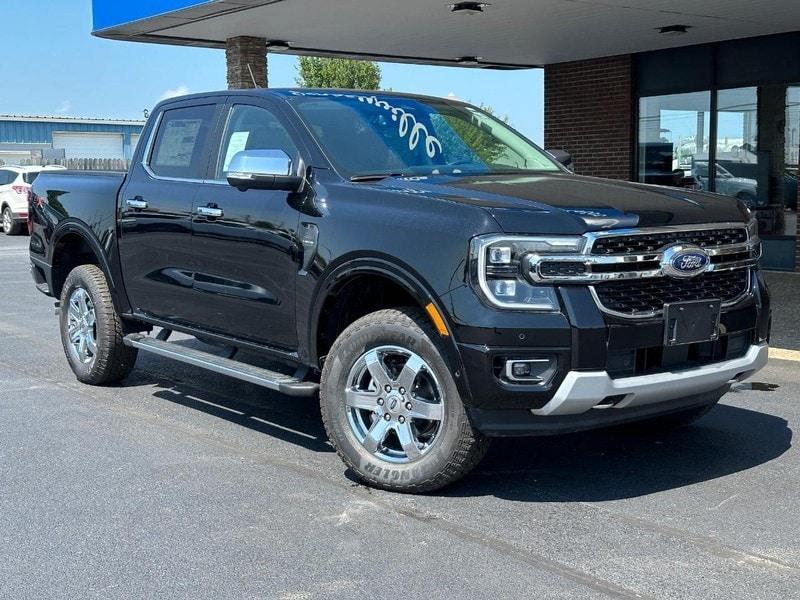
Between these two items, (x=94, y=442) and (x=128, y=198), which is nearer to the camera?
(x=94, y=442)

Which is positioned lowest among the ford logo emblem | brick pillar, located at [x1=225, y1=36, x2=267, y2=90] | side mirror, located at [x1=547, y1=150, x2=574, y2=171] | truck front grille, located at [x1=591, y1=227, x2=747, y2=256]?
the ford logo emblem

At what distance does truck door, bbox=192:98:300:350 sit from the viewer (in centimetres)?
555

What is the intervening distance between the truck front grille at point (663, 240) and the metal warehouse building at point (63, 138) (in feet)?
165

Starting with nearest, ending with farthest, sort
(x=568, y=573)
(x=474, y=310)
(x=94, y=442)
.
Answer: (x=568, y=573) → (x=474, y=310) → (x=94, y=442)

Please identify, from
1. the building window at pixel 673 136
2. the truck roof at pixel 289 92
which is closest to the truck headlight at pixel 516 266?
the truck roof at pixel 289 92

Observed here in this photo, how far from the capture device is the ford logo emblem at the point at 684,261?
4730 mm

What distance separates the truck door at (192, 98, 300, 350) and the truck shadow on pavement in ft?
4.40

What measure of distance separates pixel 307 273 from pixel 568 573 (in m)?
2.11

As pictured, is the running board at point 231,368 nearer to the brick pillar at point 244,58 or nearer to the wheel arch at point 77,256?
the wheel arch at point 77,256

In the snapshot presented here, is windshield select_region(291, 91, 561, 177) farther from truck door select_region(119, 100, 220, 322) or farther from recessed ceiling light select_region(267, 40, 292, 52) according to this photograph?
recessed ceiling light select_region(267, 40, 292, 52)

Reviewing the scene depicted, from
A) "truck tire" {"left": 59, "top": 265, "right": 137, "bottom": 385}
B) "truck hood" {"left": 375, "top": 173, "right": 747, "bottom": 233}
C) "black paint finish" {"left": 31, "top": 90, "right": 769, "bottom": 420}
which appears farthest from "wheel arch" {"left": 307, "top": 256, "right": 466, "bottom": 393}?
"truck tire" {"left": 59, "top": 265, "right": 137, "bottom": 385}

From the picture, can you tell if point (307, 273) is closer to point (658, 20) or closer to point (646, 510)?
point (646, 510)

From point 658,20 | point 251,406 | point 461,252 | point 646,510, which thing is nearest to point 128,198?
point 251,406

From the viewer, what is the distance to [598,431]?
6238 millimetres
